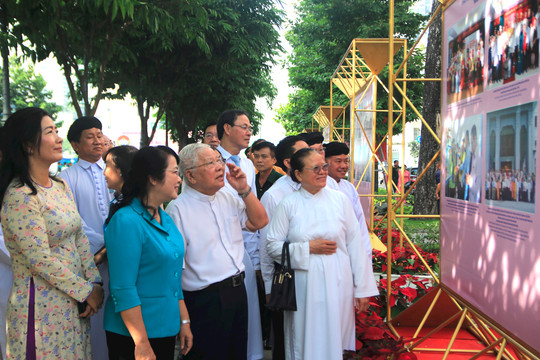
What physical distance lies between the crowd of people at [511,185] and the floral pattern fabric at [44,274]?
2177 mm

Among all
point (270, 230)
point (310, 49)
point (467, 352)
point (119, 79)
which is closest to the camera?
point (270, 230)

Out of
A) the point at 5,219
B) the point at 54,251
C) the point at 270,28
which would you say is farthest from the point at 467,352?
the point at 270,28

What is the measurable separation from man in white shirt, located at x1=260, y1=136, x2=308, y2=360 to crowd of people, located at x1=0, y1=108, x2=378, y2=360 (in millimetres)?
11

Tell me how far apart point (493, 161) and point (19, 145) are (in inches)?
97.0

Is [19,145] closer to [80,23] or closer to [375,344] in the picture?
[375,344]

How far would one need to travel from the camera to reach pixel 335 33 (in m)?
20.2

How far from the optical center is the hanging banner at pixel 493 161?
2.28m

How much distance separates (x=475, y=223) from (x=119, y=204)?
2.02 metres


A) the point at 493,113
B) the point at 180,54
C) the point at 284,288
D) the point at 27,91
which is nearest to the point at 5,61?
the point at 180,54

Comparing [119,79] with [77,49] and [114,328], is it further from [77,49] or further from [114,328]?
[114,328]

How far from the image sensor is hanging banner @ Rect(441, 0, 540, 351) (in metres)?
2.28

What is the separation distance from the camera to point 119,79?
11.2 metres

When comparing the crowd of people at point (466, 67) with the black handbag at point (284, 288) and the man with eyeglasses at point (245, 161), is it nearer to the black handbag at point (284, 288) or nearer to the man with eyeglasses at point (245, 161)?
the black handbag at point (284, 288)

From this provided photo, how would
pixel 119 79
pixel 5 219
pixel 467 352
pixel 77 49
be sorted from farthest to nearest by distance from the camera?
1. pixel 119 79
2. pixel 77 49
3. pixel 467 352
4. pixel 5 219
